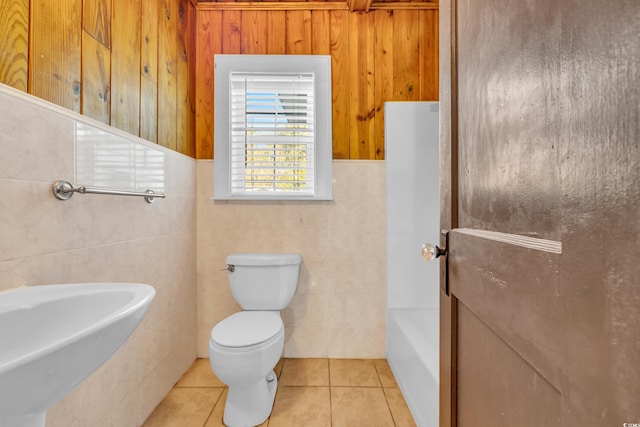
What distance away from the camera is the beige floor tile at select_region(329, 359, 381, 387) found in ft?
5.74

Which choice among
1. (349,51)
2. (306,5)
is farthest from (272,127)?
(306,5)

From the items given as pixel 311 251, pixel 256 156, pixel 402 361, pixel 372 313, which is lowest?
pixel 402 361

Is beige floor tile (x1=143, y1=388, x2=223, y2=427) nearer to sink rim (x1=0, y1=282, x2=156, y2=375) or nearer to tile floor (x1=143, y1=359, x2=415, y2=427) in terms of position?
tile floor (x1=143, y1=359, x2=415, y2=427)

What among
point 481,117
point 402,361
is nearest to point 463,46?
point 481,117

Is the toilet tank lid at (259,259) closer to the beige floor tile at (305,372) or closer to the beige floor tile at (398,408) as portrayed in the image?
the beige floor tile at (305,372)

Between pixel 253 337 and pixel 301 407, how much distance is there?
499 mm

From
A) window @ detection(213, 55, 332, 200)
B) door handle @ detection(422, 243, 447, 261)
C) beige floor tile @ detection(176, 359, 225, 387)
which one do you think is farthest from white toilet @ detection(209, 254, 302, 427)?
door handle @ detection(422, 243, 447, 261)

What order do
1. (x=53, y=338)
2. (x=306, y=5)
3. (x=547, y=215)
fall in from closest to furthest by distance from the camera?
(x=547, y=215) < (x=53, y=338) < (x=306, y=5)

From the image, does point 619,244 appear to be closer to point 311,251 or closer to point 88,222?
point 88,222

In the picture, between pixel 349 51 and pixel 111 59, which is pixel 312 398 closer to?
pixel 111 59

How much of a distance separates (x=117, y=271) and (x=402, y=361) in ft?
4.95

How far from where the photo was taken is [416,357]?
1.46 m

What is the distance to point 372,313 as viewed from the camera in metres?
2.02

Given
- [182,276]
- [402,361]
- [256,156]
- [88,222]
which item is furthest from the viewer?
[256,156]
